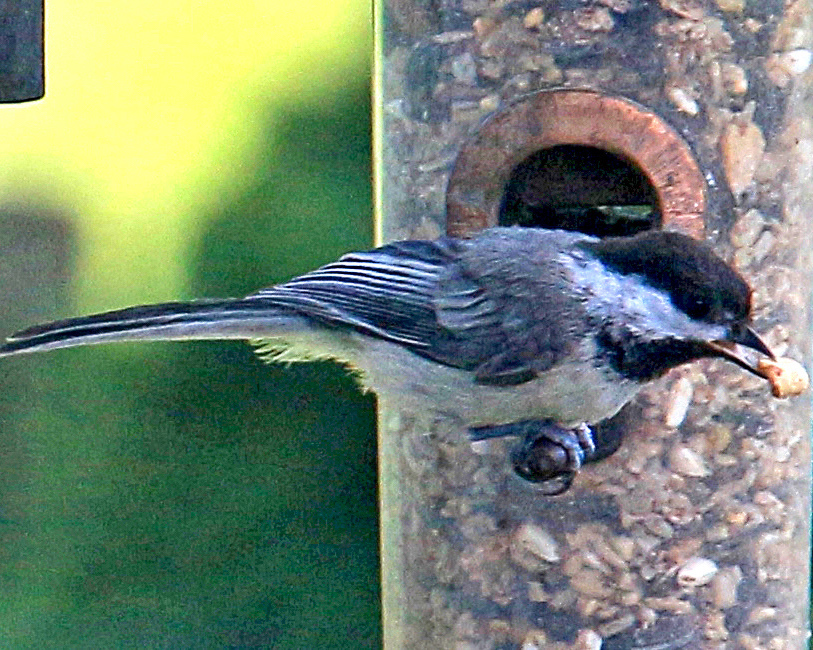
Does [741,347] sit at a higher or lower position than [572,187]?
lower

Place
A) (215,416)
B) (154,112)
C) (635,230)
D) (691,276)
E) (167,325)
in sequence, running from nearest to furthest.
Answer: (691,276) < (167,325) < (635,230) < (215,416) < (154,112)

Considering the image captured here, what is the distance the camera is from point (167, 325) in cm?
298

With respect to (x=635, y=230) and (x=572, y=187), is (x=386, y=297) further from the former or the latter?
(x=635, y=230)

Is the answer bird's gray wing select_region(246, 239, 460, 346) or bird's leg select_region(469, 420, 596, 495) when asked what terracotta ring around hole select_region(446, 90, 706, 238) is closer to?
bird's gray wing select_region(246, 239, 460, 346)

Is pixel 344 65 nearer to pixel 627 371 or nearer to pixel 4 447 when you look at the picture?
pixel 4 447

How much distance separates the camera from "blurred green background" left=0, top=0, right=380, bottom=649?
5000mm

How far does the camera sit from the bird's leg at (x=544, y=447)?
298cm

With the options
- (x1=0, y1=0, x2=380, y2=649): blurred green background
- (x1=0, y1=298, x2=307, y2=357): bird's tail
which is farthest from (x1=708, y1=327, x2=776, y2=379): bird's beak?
(x1=0, y1=0, x2=380, y2=649): blurred green background

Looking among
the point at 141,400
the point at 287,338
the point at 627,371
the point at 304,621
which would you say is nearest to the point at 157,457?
the point at 141,400

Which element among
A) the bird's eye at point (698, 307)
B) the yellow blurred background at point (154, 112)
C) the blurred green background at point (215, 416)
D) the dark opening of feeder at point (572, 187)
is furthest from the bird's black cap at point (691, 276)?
the yellow blurred background at point (154, 112)

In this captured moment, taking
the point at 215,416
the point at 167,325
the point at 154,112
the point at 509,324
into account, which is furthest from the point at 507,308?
the point at 154,112

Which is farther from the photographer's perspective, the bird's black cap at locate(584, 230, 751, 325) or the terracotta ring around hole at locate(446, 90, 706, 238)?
the terracotta ring around hole at locate(446, 90, 706, 238)

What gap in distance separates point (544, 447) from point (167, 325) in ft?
1.95

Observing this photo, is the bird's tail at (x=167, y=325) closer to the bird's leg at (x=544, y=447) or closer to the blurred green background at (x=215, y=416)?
the bird's leg at (x=544, y=447)
